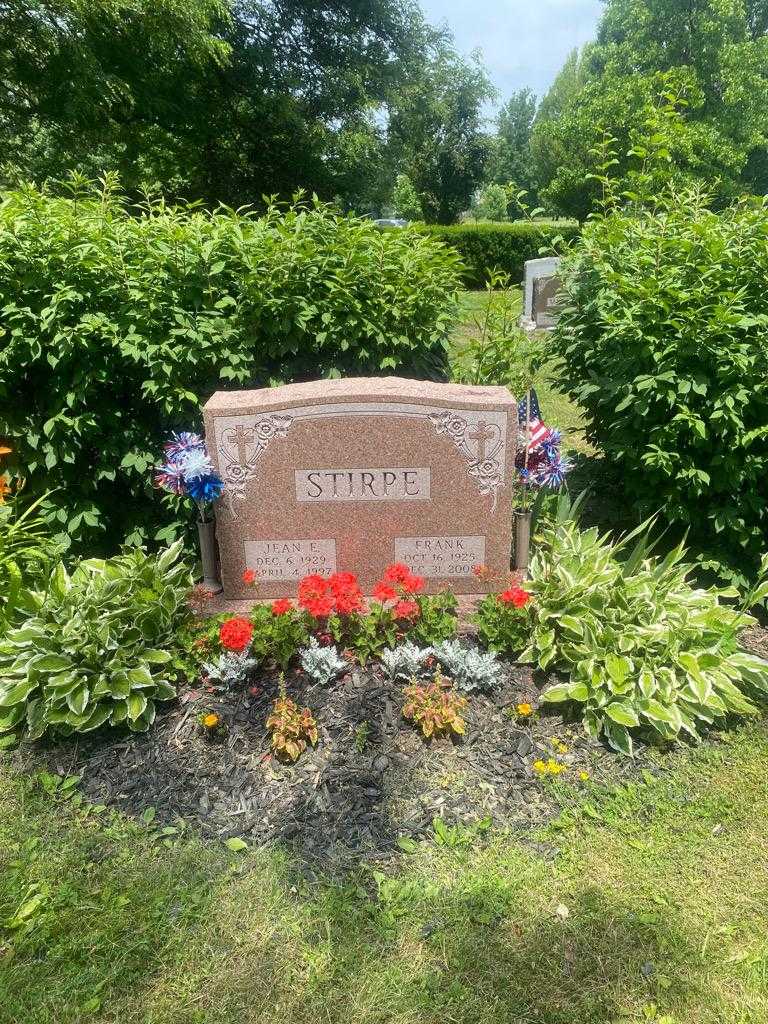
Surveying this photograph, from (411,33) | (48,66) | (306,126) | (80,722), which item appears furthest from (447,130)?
(80,722)

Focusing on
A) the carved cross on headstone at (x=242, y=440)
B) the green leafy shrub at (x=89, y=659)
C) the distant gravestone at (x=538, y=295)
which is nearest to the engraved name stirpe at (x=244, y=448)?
the carved cross on headstone at (x=242, y=440)

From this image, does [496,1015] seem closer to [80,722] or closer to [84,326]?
[80,722]

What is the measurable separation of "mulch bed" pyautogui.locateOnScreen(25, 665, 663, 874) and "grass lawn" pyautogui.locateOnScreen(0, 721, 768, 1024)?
10 cm

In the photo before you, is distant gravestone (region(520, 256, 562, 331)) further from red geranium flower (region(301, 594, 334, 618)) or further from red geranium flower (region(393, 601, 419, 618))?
red geranium flower (region(301, 594, 334, 618))

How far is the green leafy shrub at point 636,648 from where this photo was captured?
9.71 ft

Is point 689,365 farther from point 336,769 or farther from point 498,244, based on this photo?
point 498,244

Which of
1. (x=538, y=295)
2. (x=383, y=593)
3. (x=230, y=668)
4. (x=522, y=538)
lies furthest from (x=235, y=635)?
(x=538, y=295)

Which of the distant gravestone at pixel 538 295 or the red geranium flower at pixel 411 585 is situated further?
the distant gravestone at pixel 538 295

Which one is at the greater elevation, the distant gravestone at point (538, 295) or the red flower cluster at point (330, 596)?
the distant gravestone at point (538, 295)

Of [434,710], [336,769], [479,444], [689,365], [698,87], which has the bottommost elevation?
[336,769]

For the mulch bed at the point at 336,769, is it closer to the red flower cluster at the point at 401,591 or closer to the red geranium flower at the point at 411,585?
the red flower cluster at the point at 401,591

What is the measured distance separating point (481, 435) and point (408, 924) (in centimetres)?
222

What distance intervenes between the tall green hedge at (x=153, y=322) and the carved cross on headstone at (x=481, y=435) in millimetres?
855

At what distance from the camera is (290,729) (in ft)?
9.16
